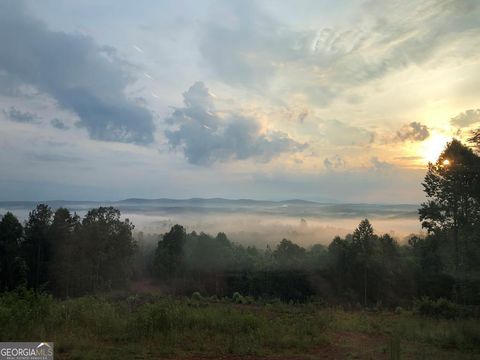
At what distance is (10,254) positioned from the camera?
32.3 meters

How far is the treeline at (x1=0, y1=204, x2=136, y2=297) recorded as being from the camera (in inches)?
1243

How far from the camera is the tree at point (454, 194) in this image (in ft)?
62.6

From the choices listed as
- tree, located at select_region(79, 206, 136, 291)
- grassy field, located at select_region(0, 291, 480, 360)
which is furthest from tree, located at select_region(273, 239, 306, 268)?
grassy field, located at select_region(0, 291, 480, 360)

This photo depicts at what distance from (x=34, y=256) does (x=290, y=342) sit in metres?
28.6

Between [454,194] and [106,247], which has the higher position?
[454,194]

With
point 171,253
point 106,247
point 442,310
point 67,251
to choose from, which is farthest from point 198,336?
point 67,251

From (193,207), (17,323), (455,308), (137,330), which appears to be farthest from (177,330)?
(193,207)

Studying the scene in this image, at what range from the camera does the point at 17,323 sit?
35.7 ft

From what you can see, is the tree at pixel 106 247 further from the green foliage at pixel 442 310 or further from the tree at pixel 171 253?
the green foliage at pixel 442 310

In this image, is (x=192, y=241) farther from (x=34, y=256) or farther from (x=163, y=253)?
(x=34, y=256)

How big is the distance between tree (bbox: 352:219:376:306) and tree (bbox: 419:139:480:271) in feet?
18.0

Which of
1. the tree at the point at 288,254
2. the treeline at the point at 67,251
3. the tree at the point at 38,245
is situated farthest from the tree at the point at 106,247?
the tree at the point at 288,254
